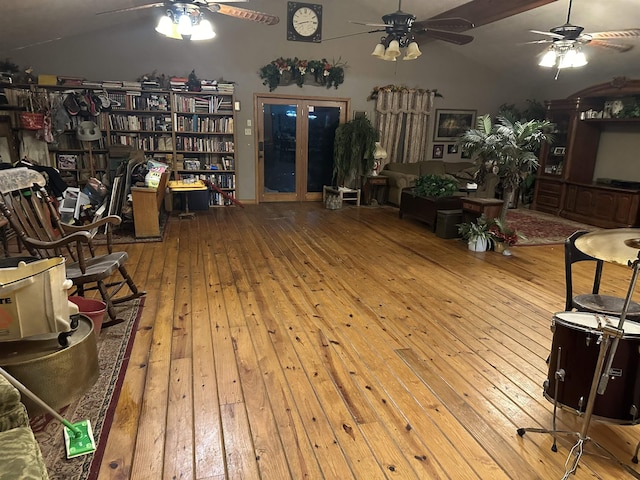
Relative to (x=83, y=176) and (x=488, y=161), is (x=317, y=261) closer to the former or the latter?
(x=488, y=161)

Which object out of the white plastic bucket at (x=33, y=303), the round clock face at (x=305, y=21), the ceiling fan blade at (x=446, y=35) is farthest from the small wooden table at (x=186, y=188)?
the white plastic bucket at (x=33, y=303)

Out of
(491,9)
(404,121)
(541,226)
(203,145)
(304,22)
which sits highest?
(304,22)

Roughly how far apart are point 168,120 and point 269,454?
6347mm

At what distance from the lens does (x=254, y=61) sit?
7.29 m

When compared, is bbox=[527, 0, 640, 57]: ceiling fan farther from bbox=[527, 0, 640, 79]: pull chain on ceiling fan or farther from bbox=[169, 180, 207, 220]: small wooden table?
bbox=[169, 180, 207, 220]: small wooden table

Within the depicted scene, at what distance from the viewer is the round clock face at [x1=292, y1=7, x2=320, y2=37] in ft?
24.0

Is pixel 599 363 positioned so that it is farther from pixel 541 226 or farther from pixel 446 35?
pixel 541 226

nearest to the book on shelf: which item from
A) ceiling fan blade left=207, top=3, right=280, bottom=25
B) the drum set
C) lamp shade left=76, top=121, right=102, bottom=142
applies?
lamp shade left=76, top=121, right=102, bottom=142

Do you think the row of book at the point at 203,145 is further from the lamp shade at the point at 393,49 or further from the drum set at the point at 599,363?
the drum set at the point at 599,363

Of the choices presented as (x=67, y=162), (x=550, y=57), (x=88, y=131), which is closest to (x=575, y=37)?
(x=550, y=57)

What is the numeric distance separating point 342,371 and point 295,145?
607 centimetres

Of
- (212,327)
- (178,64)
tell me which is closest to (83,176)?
(178,64)

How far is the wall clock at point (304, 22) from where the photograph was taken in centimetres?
727

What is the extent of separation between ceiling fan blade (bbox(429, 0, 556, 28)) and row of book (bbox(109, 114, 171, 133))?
15.6 ft
